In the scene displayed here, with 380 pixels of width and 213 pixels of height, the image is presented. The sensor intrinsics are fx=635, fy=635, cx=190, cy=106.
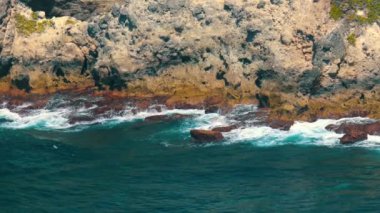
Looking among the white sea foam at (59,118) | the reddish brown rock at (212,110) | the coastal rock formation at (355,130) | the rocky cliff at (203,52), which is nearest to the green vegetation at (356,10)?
the rocky cliff at (203,52)

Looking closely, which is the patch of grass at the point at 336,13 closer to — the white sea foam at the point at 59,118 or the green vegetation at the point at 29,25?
the white sea foam at the point at 59,118

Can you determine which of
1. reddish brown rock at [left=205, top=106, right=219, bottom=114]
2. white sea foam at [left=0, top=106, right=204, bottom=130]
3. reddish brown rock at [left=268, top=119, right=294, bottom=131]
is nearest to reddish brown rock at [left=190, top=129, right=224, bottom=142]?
reddish brown rock at [left=268, top=119, right=294, bottom=131]

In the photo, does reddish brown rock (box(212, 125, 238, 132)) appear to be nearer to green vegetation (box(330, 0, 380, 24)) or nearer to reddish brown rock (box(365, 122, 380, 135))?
reddish brown rock (box(365, 122, 380, 135))

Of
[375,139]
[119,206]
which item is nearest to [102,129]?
[119,206]

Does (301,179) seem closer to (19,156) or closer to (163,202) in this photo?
(163,202)

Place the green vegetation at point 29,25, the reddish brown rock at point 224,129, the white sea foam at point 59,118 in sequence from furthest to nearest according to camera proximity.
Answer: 1. the green vegetation at point 29,25
2. the white sea foam at point 59,118
3. the reddish brown rock at point 224,129

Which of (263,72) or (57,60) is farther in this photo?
(57,60)
